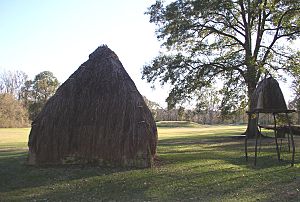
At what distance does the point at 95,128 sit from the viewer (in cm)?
1448

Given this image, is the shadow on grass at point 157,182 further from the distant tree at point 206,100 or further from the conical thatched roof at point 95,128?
the distant tree at point 206,100

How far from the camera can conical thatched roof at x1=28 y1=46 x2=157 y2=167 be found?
14344 mm

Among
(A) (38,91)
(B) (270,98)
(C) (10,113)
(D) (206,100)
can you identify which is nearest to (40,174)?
(B) (270,98)

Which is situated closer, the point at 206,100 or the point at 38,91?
the point at 206,100

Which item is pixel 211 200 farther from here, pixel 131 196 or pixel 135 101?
pixel 135 101

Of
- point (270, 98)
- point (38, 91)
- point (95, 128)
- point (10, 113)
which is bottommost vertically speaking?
point (95, 128)

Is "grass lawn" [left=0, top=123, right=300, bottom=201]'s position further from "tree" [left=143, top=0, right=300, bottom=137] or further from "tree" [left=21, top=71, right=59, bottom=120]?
"tree" [left=21, top=71, right=59, bottom=120]

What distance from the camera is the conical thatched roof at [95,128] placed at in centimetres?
1434

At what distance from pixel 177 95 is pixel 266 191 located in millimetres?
19244

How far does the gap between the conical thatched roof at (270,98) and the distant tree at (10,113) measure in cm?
6635

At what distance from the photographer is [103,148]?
Answer: 47.4 ft

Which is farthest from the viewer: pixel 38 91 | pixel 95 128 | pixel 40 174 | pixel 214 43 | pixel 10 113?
pixel 38 91

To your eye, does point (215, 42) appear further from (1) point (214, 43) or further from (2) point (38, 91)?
(2) point (38, 91)

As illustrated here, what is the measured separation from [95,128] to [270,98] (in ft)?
23.4
